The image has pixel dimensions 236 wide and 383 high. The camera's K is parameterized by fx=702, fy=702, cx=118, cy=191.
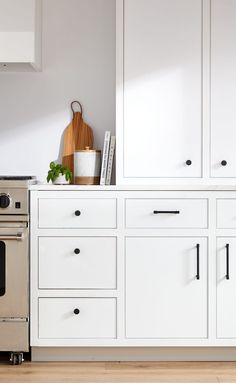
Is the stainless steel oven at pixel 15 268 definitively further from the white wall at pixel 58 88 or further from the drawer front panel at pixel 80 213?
the white wall at pixel 58 88

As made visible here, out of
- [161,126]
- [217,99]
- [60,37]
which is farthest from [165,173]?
[60,37]

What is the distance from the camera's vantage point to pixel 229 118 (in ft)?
11.6

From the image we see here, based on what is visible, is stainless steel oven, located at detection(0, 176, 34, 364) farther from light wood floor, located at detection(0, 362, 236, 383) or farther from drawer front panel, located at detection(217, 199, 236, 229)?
drawer front panel, located at detection(217, 199, 236, 229)

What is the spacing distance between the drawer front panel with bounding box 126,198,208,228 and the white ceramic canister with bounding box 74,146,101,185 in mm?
330

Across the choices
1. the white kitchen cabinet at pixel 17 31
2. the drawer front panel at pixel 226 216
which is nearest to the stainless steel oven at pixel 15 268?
the white kitchen cabinet at pixel 17 31

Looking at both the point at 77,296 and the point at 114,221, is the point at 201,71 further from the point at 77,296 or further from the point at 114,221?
the point at 77,296

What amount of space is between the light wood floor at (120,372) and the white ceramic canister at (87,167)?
94cm

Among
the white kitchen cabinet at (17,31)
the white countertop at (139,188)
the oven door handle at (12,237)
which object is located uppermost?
the white kitchen cabinet at (17,31)

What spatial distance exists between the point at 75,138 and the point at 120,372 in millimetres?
1322

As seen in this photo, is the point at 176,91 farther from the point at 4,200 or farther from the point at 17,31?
the point at 4,200

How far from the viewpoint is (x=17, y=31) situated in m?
3.59

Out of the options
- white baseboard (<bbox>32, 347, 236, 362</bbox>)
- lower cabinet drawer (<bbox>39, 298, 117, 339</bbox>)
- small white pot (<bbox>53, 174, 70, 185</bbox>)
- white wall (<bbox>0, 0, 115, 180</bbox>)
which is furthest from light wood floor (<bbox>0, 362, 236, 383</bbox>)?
white wall (<bbox>0, 0, 115, 180</bbox>)

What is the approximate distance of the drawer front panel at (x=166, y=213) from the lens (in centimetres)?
345

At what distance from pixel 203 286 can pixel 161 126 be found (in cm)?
83
